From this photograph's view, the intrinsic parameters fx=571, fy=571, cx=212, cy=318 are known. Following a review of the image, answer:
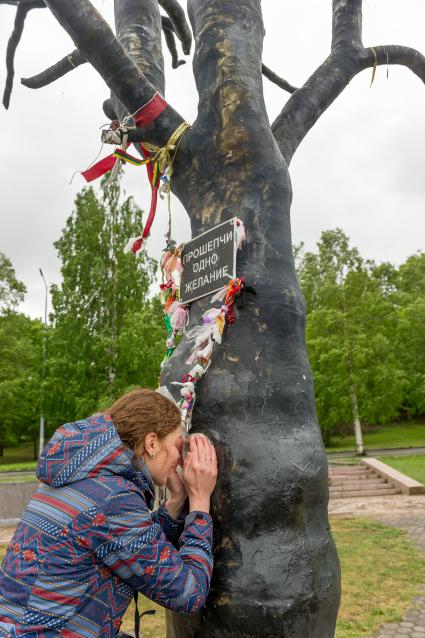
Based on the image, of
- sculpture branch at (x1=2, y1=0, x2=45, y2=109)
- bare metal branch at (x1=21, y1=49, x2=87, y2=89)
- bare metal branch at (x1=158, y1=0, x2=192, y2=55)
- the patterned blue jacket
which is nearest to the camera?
the patterned blue jacket

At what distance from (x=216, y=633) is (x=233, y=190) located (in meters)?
1.63

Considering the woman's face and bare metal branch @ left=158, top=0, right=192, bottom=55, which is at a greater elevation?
bare metal branch @ left=158, top=0, right=192, bottom=55

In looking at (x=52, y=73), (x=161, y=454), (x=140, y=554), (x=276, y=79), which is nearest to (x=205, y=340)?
(x=161, y=454)

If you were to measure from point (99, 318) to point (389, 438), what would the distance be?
819 inches

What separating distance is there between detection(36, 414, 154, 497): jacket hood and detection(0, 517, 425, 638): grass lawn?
530 centimetres

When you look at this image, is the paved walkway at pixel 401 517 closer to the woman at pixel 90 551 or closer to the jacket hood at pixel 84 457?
the woman at pixel 90 551

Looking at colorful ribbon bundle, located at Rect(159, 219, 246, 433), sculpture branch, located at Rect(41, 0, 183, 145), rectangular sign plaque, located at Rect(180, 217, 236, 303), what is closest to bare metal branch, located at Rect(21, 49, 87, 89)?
sculpture branch, located at Rect(41, 0, 183, 145)

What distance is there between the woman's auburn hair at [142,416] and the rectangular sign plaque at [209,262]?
1.78ft

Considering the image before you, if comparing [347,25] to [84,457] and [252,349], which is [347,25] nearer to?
[252,349]

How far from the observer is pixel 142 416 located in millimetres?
1874

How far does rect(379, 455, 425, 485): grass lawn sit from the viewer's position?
58.1 ft

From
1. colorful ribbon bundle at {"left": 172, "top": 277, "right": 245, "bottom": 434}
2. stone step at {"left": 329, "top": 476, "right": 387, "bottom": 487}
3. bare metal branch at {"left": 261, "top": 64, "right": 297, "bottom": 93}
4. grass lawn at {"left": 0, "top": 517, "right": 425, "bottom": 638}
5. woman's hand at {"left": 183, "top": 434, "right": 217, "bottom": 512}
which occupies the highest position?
bare metal branch at {"left": 261, "top": 64, "right": 297, "bottom": 93}

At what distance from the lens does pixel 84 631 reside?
5.26 feet

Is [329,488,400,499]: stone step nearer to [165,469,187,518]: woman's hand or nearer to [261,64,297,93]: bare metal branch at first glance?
[261,64,297,93]: bare metal branch
